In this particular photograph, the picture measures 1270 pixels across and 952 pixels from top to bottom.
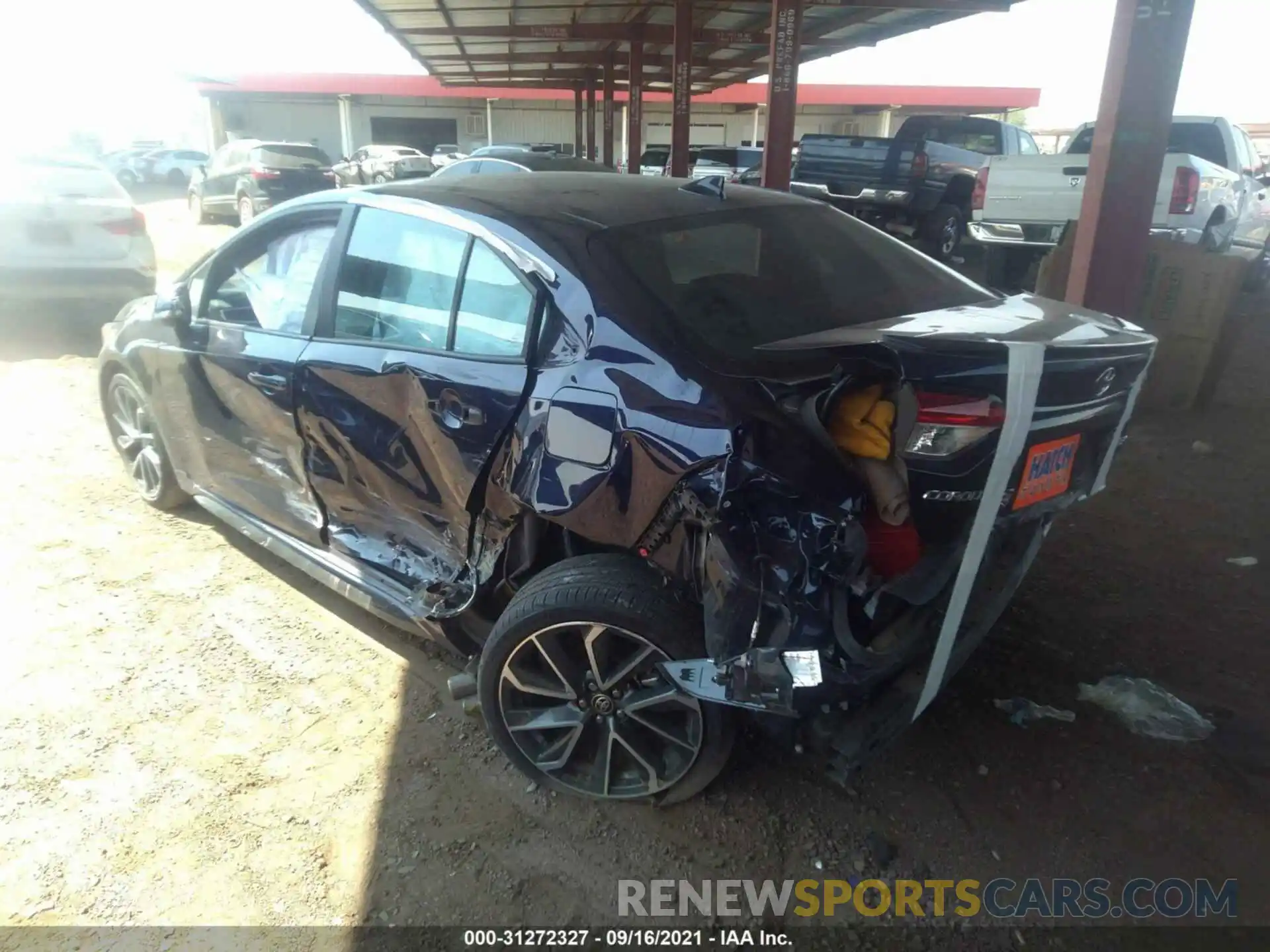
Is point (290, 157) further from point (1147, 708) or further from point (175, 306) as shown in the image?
point (1147, 708)

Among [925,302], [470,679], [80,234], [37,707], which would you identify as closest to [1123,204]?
[925,302]

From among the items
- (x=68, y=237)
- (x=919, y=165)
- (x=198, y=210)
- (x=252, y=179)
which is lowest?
(x=198, y=210)

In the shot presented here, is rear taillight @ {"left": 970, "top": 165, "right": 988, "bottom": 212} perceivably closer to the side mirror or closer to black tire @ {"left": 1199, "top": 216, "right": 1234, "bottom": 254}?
black tire @ {"left": 1199, "top": 216, "right": 1234, "bottom": 254}

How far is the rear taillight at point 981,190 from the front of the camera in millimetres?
8969

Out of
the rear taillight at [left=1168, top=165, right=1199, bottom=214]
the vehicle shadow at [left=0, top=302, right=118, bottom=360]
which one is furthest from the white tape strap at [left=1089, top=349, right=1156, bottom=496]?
the vehicle shadow at [left=0, top=302, right=118, bottom=360]

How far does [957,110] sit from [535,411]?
36.4 m

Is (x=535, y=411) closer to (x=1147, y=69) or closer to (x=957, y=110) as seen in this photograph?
(x=1147, y=69)

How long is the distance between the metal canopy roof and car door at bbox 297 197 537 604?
876 centimetres

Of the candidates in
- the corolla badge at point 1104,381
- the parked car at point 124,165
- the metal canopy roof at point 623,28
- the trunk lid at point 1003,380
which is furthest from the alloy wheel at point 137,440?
the parked car at point 124,165

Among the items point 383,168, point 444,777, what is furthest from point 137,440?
point 383,168

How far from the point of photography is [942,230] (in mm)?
12008

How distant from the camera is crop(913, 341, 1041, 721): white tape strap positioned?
212 cm

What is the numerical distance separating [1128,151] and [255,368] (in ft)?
15.8

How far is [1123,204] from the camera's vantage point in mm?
5008
